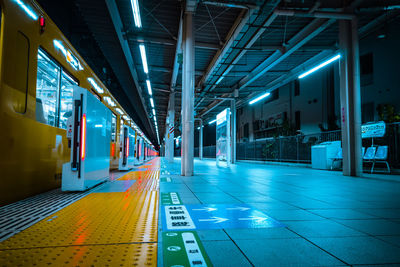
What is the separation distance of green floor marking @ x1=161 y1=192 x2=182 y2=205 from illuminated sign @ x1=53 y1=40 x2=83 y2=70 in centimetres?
316

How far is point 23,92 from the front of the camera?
3.45m

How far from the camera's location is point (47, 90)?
13.7 ft

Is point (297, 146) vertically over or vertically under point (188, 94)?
under

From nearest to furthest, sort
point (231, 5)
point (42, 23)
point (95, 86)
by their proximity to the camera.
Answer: point (42, 23) < point (95, 86) < point (231, 5)

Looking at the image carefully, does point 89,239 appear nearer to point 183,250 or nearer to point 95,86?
point 183,250

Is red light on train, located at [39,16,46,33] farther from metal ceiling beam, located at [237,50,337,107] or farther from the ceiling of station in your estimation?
metal ceiling beam, located at [237,50,337,107]

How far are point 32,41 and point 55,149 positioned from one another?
6.16ft

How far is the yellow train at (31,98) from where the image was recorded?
10.2ft

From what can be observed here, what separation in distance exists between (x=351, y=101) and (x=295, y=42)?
3.88 m

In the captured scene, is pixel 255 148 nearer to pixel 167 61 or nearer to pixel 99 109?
pixel 167 61

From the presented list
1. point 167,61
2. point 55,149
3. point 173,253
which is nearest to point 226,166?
point 167,61

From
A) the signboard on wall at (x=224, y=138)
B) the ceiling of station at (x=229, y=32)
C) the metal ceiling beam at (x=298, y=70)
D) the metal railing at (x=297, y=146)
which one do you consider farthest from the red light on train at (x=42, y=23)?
the metal ceiling beam at (x=298, y=70)

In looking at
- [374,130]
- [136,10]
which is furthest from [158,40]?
[374,130]

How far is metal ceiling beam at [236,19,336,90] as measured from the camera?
9250 millimetres
